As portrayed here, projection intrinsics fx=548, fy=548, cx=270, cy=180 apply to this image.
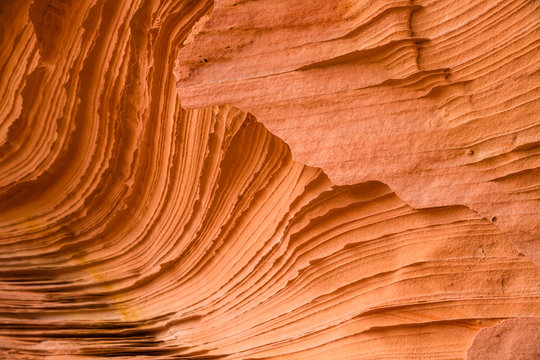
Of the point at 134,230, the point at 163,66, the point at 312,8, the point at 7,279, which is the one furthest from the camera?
the point at 7,279

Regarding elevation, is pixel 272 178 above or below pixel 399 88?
below

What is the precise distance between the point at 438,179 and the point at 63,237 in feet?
4.12

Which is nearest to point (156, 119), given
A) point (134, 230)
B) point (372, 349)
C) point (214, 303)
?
point (134, 230)

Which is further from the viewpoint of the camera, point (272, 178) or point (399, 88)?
point (272, 178)

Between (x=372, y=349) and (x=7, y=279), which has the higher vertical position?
(x=7, y=279)

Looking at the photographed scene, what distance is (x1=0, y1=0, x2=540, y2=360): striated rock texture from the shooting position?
1064 mm

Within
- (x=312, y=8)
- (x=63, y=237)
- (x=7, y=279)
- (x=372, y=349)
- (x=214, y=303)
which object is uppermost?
(x=312, y=8)

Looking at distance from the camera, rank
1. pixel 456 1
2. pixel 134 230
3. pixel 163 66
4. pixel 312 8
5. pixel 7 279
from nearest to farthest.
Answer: pixel 456 1 < pixel 312 8 < pixel 163 66 < pixel 134 230 < pixel 7 279

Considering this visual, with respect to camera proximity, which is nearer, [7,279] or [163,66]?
[163,66]

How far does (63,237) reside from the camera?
1.81 meters

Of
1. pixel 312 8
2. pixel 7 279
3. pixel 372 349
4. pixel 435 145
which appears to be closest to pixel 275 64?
pixel 312 8

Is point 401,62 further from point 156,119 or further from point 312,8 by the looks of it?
point 156,119

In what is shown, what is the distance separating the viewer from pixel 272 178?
1328mm

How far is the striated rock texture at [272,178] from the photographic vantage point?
41.9 inches
